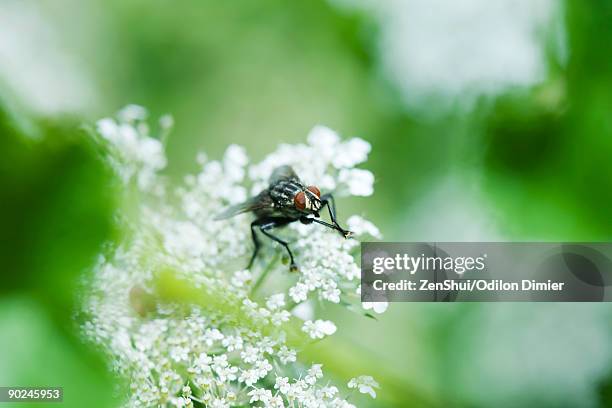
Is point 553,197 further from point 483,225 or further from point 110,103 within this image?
point 110,103

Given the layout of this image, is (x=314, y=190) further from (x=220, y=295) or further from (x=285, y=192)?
(x=220, y=295)

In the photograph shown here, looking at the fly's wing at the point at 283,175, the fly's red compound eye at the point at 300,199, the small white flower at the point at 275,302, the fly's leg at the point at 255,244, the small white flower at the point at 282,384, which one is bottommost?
the small white flower at the point at 282,384

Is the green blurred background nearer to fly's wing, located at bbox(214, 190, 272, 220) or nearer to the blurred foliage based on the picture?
the blurred foliage

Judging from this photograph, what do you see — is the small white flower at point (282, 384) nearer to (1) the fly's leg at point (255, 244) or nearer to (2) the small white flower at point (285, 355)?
(2) the small white flower at point (285, 355)

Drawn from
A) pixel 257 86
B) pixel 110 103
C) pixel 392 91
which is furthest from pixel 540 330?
pixel 110 103

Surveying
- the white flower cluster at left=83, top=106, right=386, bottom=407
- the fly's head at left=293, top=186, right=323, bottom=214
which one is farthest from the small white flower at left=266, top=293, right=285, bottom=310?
the fly's head at left=293, top=186, right=323, bottom=214

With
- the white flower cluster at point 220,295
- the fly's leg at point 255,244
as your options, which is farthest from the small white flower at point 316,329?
the fly's leg at point 255,244
